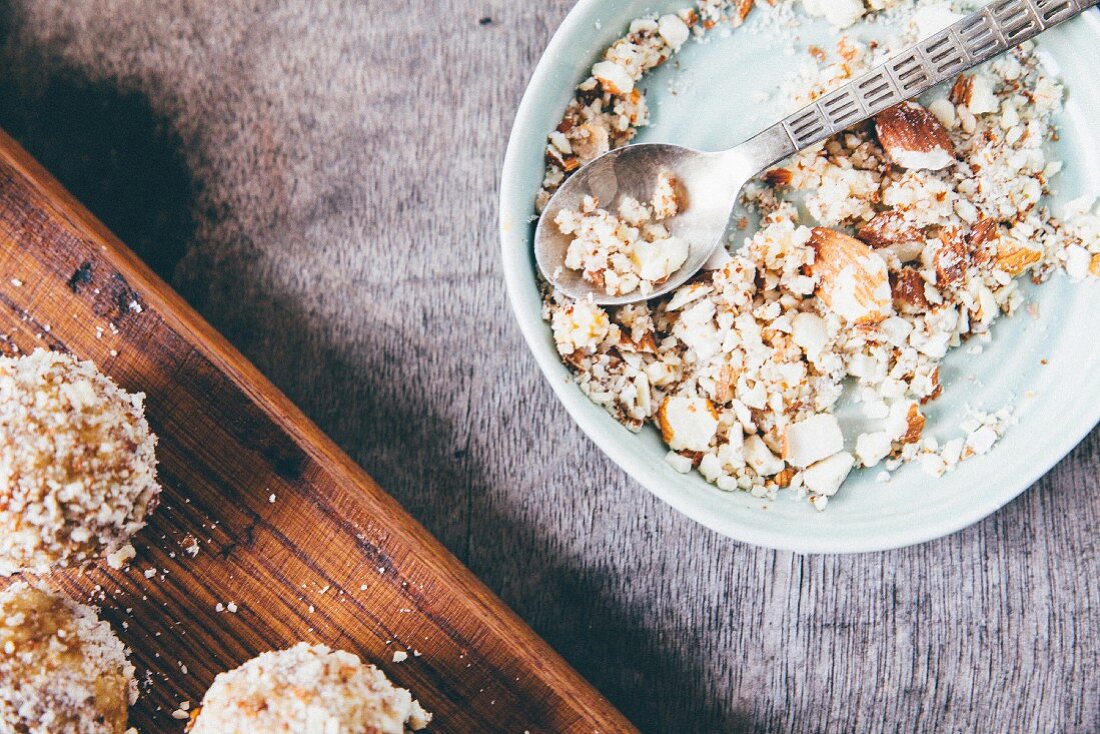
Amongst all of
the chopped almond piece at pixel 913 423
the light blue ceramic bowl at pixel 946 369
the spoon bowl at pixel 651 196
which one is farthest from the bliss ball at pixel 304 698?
the chopped almond piece at pixel 913 423

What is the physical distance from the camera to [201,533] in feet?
2.99

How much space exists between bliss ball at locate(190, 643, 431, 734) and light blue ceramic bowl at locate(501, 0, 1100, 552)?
0.33 metres

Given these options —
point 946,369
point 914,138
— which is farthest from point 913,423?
point 914,138

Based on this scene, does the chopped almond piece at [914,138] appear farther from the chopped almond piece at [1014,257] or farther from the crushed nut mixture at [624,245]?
the crushed nut mixture at [624,245]

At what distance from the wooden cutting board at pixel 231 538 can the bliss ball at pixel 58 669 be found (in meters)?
0.03

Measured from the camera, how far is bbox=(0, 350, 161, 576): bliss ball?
77 cm

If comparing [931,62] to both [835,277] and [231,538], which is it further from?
[231,538]

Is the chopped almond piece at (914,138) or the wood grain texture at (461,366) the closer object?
the chopped almond piece at (914,138)

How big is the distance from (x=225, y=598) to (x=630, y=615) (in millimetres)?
458

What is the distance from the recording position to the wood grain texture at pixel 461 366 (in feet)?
3.18

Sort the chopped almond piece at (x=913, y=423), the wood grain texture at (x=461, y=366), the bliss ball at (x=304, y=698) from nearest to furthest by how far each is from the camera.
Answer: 1. the bliss ball at (x=304, y=698)
2. the chopped almond piece at (x=913, y=423)
3. the wood grain texture at (x=461, y=366)

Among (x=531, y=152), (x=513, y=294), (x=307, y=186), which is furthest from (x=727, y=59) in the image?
(x=307, y=186)

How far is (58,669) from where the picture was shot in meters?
0.82

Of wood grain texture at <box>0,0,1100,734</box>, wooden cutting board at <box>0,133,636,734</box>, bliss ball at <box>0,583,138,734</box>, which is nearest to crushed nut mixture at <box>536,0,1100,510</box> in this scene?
wood grain texture at <box>0,0,1100,734</box>
